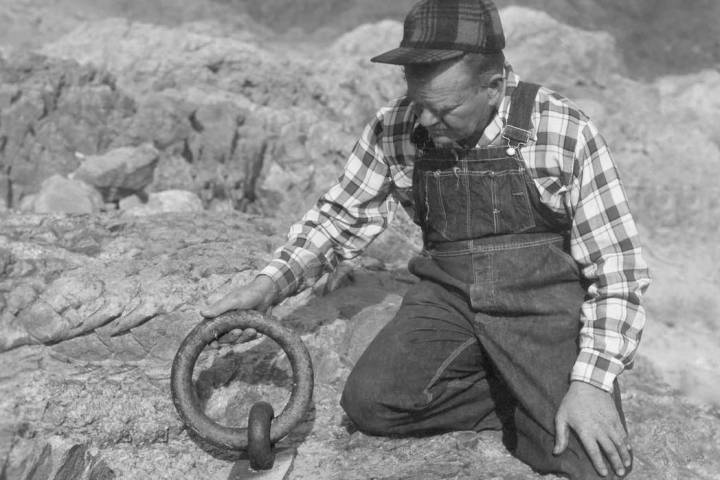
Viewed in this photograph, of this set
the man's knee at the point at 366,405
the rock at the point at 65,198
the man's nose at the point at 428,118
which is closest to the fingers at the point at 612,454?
the man's knee at the point at 366,405

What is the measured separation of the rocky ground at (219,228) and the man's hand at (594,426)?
32 cm

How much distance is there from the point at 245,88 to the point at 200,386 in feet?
20.2

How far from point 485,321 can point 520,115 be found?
86 centimetres

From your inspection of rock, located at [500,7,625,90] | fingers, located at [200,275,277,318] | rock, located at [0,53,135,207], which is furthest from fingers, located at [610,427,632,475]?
rock, located at [500,7,625,90]

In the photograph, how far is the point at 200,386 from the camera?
3.68m

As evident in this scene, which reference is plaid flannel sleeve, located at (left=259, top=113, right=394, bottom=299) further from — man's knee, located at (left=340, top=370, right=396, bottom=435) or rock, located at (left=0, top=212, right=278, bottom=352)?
rock, located at (left=0, top=212, right=278, bottom=352)

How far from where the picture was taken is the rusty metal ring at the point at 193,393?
3100 millimetres

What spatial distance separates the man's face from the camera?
3.00 m

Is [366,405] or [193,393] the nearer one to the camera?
[193,393]

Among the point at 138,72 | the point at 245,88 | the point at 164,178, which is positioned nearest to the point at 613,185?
the point at 164,178

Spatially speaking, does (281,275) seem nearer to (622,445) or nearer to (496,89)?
(496,89)

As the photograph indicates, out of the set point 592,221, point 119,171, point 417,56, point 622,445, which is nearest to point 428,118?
point 417,56

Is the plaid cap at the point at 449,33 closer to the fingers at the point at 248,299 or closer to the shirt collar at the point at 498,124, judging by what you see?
the shirt collar at the point at 498,124

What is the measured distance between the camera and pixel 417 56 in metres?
2.97
